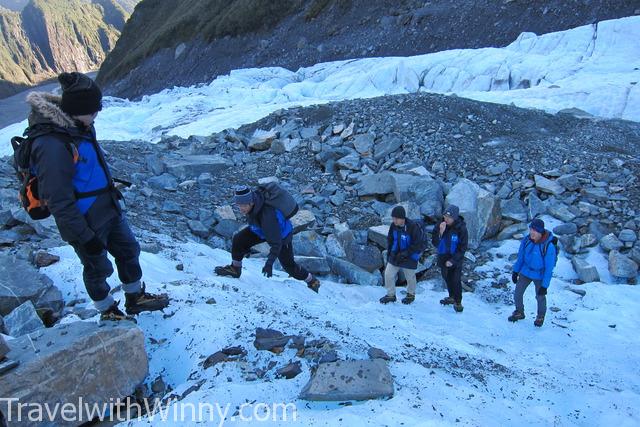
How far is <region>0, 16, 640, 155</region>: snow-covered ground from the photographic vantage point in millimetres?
16078

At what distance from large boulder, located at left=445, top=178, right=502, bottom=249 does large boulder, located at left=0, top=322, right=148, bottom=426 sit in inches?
268

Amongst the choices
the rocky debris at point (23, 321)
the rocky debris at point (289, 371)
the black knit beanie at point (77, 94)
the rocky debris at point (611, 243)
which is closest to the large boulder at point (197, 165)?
the rocky debris at point (23, 321)

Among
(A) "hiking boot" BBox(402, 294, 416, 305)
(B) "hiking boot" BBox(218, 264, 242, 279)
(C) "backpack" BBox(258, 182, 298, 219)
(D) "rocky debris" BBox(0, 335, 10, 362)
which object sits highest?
(C) "backpack" BBox(258, 182, 298, 219)

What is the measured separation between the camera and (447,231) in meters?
6.50

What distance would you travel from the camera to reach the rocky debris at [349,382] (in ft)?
11.9

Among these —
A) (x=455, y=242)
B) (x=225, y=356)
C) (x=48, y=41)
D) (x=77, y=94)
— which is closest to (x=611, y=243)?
(x=455, y=242)

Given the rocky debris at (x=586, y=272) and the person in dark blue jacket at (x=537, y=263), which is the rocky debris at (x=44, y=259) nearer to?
the person in dark blue jacket at (x=537, y=263)

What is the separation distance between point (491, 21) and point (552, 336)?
2480cm

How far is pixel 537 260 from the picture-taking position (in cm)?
626

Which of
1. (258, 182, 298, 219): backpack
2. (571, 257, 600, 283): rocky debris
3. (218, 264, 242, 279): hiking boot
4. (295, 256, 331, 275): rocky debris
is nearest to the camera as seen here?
(258, 182, 298, 219): backpack

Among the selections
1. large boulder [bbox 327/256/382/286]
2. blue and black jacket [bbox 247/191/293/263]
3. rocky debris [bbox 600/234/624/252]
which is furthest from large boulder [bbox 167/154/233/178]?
rocky debris [bbox 600/234/624/252]

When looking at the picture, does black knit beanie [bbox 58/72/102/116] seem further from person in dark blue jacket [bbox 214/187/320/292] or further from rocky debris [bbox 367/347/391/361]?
rocky debris [bbox 367/347/391/361]

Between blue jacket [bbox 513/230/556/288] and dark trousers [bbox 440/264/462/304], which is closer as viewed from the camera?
blue jacket [bbox 513/230/556/288]

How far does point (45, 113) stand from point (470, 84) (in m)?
21.0
